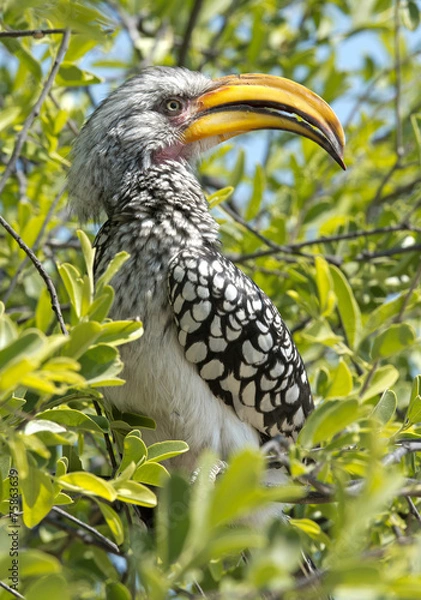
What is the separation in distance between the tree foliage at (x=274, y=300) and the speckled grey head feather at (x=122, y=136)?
0.14 metres

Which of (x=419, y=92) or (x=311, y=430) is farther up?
(x=419, y=92)

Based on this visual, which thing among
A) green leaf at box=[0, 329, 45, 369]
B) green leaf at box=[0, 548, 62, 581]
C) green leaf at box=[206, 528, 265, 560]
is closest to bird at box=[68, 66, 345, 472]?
green leaf at box=[0, 329, 45, 369]

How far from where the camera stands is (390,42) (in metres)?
6.30

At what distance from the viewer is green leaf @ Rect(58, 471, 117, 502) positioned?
219cm

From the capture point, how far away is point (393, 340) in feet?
9.62

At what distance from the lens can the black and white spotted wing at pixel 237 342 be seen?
3273mm

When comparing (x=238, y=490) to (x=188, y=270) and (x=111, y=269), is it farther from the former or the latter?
(x=188, y=270)

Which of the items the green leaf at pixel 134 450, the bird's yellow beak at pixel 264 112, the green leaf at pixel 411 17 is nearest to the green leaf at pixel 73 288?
the green leaf at pixel 134 450

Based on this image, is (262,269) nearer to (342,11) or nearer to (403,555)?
(342,11)

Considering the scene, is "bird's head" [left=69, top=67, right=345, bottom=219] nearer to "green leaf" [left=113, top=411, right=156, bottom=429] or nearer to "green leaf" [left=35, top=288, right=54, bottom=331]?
"green leaf" [left=35, top=288, right=54, bottom=331]

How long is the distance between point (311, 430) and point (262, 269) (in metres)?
2.37

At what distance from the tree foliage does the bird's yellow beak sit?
39 centimetres

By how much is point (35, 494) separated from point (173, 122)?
7.76 ft

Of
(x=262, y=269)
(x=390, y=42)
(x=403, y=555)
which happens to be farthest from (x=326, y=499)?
(x=390, y=42)
